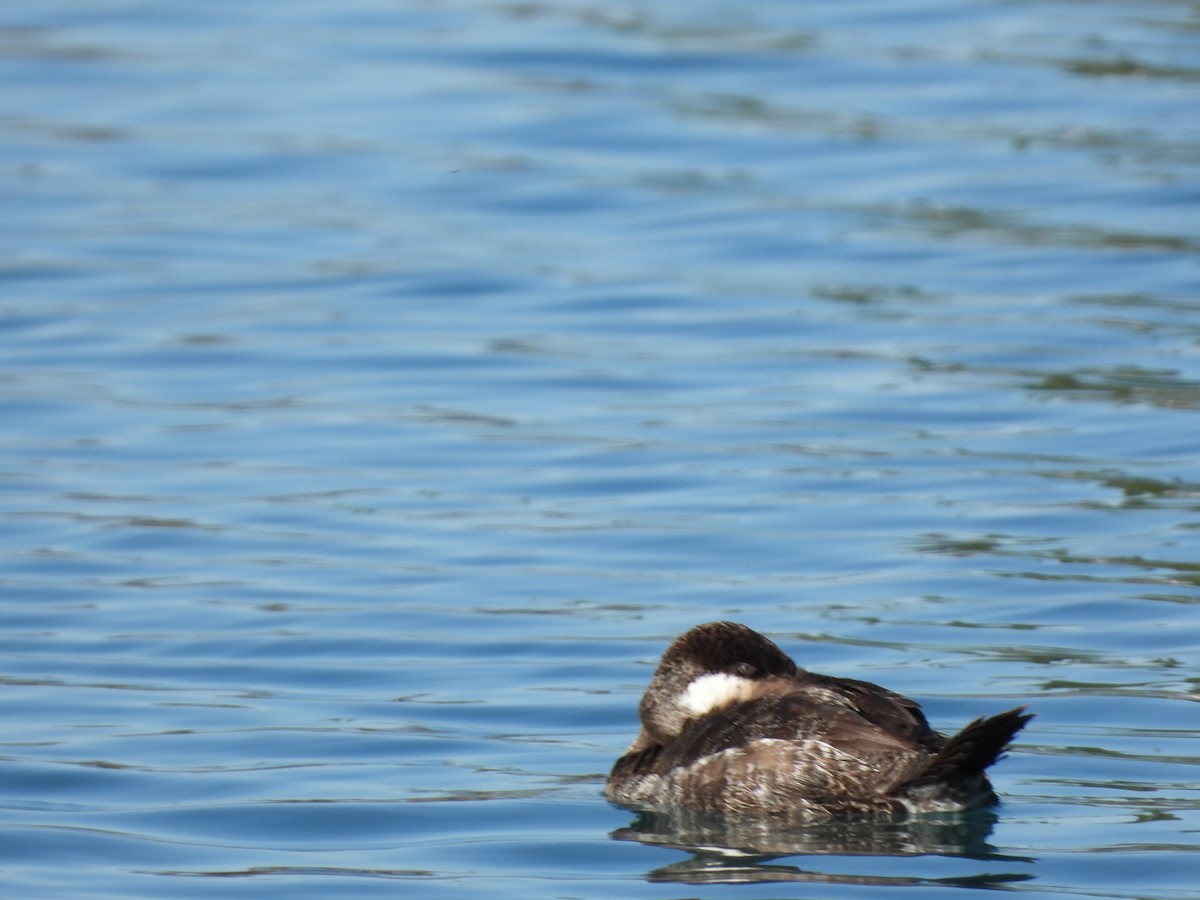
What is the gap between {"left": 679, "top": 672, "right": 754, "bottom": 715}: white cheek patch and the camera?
6914 mm

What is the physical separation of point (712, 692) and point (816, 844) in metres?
0.91

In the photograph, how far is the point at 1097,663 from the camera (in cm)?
806

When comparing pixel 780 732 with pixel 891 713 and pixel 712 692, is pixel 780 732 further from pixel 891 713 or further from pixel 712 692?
pixel 712 692

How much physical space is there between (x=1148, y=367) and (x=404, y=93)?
997 centimetres

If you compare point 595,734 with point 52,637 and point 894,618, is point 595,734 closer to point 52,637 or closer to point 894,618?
point 894,618

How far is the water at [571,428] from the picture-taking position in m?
6.73

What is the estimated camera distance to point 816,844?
20.1 feet

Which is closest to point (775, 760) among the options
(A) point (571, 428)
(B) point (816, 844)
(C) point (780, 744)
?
(C) point (780, 744)

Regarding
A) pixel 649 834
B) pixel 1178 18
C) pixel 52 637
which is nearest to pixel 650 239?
pixel 1178 18

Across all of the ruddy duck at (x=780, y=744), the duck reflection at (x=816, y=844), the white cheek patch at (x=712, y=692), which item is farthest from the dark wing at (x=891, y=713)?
the white cheek patch at (x=712, y=692)

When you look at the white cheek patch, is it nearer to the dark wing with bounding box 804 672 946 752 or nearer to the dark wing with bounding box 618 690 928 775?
the dark wing with bounding box 618 690 928 775

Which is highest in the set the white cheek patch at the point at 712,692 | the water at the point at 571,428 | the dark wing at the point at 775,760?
the water at the point at 571,428

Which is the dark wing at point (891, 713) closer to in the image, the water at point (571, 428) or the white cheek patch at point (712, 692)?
the water at point (571, 428)

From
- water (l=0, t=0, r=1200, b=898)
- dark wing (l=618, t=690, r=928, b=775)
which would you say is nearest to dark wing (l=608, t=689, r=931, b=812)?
dark wing (l=618, t=690, r=928, b=775)
